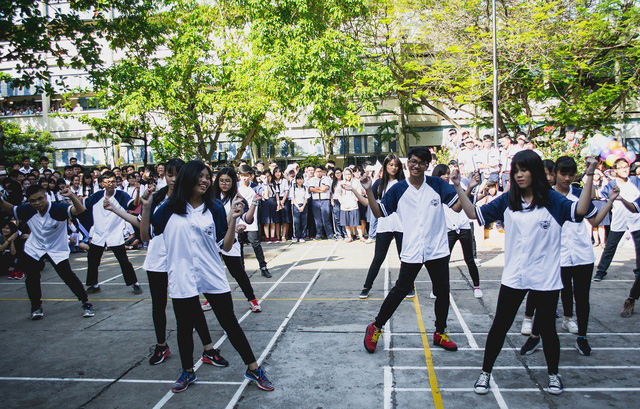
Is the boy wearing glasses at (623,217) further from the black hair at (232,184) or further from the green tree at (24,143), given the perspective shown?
the green tree at (24,143)

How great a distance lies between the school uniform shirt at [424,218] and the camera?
454cm

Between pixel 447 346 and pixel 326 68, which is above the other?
pixel 326 68

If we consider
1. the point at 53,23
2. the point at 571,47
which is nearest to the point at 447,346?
the point at 53,23

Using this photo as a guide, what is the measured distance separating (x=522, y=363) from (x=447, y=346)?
67 cm

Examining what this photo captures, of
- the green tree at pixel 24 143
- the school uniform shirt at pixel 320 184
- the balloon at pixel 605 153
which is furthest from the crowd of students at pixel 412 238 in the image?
the green tree at pixel 24 143

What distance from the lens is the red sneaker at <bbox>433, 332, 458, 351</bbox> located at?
184 inches

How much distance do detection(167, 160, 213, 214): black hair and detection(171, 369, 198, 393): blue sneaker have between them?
1397 millimetres

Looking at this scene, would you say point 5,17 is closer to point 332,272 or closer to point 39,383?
point 39,383

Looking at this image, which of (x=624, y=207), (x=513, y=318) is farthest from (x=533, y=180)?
(x=624, y=207)

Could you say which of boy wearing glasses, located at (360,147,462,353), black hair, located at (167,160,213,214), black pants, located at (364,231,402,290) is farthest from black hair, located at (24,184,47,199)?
black pants, located at (364,231,402,290)

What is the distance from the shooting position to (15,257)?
972cm

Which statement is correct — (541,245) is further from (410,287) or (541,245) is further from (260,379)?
(260,379)

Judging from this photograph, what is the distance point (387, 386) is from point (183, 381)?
1699 millimetres

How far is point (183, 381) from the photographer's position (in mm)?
4051
